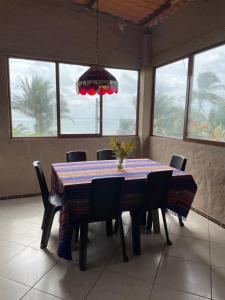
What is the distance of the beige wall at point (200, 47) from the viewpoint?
302cm

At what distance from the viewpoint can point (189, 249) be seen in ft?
8.09

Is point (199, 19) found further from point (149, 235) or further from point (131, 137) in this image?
point (149, 235)

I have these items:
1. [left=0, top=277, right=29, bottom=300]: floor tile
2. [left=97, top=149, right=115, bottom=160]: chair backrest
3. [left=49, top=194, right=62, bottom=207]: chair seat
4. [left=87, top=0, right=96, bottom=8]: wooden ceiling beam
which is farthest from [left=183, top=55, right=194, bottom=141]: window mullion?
[left=0, top=277, right=29, bottom=300]: floor tile

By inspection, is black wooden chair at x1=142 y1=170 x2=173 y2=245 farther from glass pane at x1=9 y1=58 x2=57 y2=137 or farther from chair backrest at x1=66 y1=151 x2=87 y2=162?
glass pane at x1=9 y1=58 x2=57 y2=137

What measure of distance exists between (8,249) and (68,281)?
2.76 feet

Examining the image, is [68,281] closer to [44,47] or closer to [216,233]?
[216,233]

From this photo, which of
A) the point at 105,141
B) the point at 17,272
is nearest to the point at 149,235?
the point at 17,272

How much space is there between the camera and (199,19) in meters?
3.27

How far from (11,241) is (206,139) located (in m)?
2.90

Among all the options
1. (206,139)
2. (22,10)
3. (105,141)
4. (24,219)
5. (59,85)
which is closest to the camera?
(24,219)

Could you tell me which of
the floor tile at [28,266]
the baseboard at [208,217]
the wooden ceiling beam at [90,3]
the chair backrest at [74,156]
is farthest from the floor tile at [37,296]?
the wooden ceiling beam at [90,3]

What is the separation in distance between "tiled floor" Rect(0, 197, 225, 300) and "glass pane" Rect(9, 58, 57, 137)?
68.1 inches

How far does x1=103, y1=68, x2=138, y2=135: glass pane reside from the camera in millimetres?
4504

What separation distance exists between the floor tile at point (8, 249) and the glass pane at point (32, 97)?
78.5 inches
